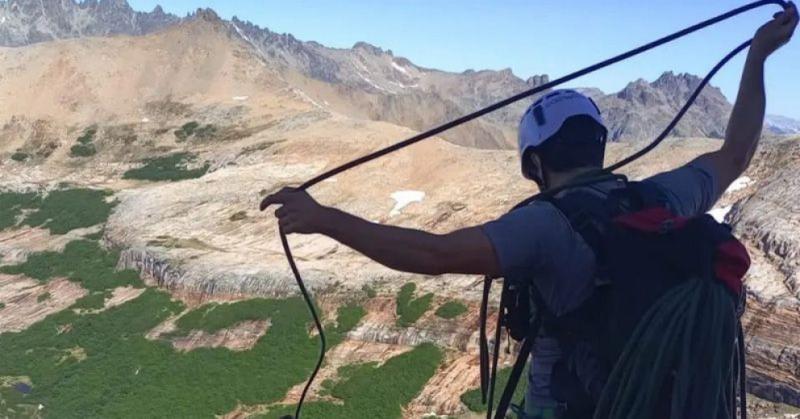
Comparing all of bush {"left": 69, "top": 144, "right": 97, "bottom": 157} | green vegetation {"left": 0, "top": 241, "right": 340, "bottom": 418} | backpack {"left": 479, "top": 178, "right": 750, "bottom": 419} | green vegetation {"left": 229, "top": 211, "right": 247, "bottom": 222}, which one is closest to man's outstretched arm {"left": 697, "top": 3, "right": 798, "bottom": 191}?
backpack {"left": 479, "top": 178, "right": 750, "bottom": 419}

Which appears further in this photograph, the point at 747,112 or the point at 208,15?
the point at 208,15

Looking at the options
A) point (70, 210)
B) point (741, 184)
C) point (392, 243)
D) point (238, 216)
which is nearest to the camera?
point (392, 243)

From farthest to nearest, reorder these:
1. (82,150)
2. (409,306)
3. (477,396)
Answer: (82,150)
(409,306)
(477,396)

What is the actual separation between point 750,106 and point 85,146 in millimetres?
60377

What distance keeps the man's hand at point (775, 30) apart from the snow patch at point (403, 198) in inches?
1274

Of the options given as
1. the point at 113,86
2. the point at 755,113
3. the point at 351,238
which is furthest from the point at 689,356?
the point at 113,86

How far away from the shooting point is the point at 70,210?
153ft

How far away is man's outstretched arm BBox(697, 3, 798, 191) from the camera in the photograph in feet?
15.9

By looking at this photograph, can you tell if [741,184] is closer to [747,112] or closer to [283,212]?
[747,112]

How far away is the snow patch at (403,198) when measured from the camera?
37.6m

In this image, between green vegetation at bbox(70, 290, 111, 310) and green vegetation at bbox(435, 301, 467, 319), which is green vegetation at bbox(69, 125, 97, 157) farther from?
green vegetation at bbox(435, 301, 467, 319)

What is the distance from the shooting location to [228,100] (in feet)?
208

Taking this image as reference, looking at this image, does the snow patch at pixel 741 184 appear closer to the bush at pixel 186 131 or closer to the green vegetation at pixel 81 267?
the green vegetation at pixel 81 267

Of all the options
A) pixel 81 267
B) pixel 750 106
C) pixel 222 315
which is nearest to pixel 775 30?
pixel 750 106
